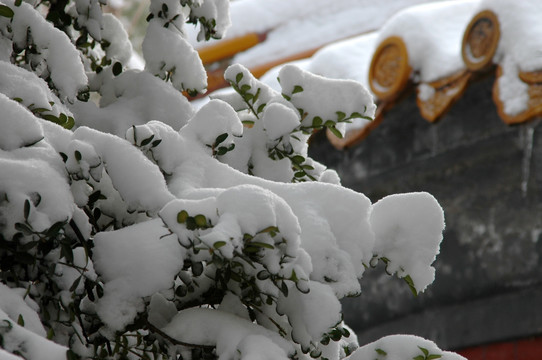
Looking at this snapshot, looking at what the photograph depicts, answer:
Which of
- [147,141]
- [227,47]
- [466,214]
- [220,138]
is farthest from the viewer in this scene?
[227,47]

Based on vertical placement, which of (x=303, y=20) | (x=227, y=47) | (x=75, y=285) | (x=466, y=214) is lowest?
(x=227, y=47)

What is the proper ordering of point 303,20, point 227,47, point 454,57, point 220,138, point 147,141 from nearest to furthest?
point 147,141, point 220,138, point 454,57, point 227,47, point 303,20

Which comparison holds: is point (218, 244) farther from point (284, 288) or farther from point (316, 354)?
point (316, 354)

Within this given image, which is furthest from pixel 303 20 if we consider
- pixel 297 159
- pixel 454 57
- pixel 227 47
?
pixel 297 159

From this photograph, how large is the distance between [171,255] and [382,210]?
450mm

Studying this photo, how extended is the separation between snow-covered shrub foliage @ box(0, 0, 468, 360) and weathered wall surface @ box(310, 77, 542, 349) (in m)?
2.47

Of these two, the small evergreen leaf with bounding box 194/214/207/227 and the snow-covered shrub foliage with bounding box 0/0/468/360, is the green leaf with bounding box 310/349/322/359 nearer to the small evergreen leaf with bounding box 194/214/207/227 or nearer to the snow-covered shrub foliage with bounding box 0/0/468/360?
the snow-covered shrub foliage with bounding box 0/0/468/360

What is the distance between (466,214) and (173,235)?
3.22 m

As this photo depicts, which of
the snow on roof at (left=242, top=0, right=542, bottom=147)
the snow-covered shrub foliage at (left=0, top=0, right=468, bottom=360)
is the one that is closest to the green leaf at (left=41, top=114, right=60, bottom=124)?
the snow-covered shrub foliage at (left=0, top=0, right=468, bottom=360)

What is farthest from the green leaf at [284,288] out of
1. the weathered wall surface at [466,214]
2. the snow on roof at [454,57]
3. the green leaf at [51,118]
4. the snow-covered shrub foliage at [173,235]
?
the weathered wall surface at [466,214]

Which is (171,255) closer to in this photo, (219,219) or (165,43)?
(219,219)

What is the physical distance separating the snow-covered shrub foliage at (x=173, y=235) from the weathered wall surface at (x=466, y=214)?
2467 millimetres

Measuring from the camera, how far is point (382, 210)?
154 centimetres

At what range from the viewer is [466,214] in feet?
14.2
